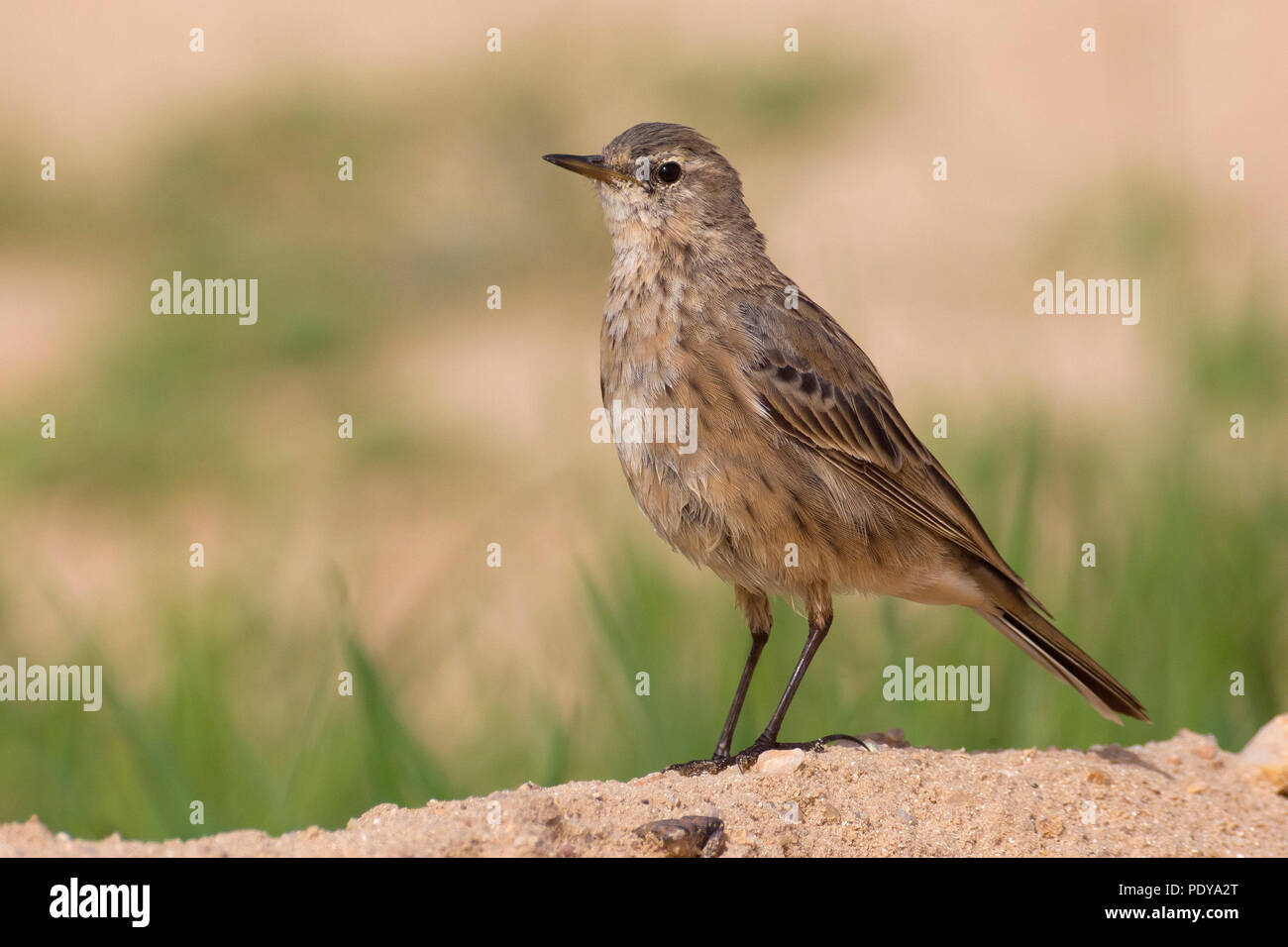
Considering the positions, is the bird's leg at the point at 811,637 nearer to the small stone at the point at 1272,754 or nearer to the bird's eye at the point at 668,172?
the small stone at the point at 1272,754

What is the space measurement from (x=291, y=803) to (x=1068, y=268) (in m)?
8.73

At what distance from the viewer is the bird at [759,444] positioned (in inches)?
226

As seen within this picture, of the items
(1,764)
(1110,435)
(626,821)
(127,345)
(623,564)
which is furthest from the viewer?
(127,345)

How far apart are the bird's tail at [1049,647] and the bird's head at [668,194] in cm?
164

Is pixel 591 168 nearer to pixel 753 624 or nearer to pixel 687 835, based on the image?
pixel 753 624

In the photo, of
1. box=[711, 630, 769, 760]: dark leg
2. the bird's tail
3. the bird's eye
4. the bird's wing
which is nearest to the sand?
the bird's tail

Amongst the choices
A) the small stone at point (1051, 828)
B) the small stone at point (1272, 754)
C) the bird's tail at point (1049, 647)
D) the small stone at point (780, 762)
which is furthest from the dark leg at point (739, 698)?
the small stone at point (1272, 754)

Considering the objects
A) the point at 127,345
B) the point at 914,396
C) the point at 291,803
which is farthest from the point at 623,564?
the point at 127,345

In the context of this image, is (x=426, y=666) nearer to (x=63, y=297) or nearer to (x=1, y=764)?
(x=1, y=764)

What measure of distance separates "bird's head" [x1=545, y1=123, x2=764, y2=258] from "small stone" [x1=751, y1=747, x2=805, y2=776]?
2104 millimetres

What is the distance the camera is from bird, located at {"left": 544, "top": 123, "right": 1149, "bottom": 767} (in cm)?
573

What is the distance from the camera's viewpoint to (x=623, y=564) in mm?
7359

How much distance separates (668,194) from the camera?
6340mm

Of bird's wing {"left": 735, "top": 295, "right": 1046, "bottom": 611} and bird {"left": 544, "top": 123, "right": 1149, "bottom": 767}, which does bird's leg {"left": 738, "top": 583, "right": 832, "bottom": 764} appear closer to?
bird {"left": 544, "top": 123, "right": 1149, "bottom": 767}
